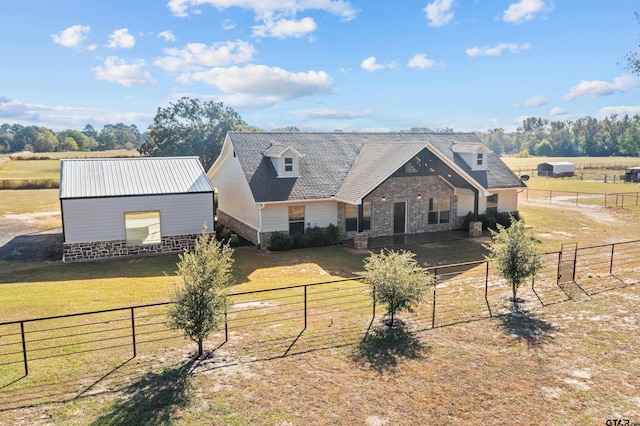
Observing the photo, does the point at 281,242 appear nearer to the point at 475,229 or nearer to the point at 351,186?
the point at 351,186

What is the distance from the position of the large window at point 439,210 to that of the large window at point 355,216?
407cm

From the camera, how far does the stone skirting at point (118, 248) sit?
2003cm

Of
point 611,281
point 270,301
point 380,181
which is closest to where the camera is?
point 270,301

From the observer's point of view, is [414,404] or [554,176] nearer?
[414,404]

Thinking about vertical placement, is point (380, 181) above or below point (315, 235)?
above

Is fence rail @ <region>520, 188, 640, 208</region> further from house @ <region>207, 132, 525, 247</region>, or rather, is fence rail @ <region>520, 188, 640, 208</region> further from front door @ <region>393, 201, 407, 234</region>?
front door @ <region>393, 201, 407, 234</region>

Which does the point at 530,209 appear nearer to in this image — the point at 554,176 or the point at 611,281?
the point at 611,281

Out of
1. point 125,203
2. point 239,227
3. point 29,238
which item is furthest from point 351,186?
point 29,238

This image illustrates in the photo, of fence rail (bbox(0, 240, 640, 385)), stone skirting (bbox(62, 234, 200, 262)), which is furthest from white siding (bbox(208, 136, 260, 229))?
fence rail (bbox(0, 240, 640, 385))

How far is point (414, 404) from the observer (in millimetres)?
8414

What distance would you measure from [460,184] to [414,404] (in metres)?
18.5

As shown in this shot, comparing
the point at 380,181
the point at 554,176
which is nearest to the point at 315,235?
the point at 380,181

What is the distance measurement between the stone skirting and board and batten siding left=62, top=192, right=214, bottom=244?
0.67 feet

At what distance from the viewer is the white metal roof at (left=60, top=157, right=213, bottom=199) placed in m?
20.8
